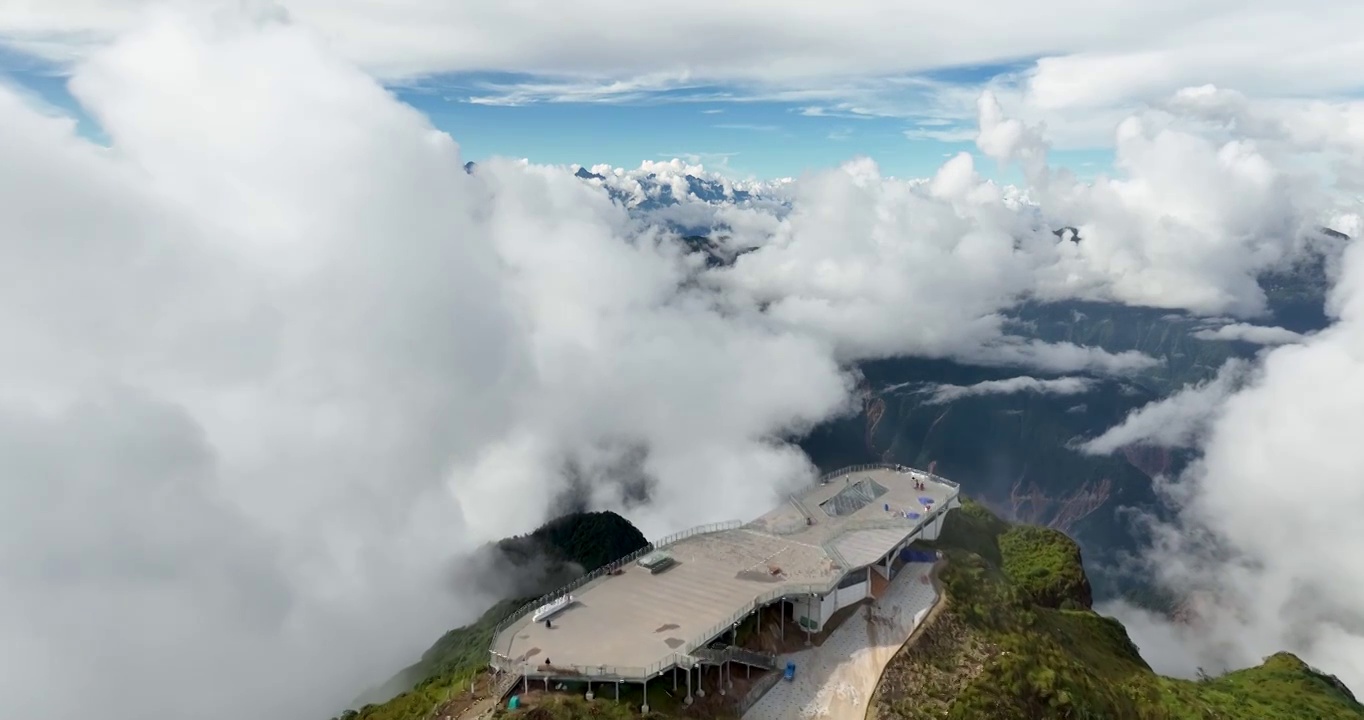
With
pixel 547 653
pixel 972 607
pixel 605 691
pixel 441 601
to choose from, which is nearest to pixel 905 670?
pixel 972 607

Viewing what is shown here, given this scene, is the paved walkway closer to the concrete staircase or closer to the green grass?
the concrete staircase

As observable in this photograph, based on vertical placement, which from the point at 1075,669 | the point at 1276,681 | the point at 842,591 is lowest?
the point at 1276,681

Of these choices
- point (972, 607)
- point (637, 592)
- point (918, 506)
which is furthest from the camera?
point (918, 506)

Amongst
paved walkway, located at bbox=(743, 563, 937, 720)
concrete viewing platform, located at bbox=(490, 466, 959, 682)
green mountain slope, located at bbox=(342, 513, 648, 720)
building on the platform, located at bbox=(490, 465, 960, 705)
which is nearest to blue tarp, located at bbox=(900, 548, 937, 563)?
building on the platform, located at bbox=(490, 465, 960, 705)

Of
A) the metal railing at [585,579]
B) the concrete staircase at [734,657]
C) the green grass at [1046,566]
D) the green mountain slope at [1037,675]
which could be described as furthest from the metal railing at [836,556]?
the green grass at [1046,566]

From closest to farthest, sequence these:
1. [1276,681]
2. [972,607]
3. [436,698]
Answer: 1. [436,698]
2. [972,607]
3. [1276,681]

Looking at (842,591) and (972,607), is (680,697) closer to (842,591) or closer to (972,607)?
(842,591)

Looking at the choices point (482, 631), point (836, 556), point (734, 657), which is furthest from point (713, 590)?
point (482, 631)

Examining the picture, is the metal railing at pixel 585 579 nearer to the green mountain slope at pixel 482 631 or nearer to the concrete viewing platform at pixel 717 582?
the concrete viewing platform at pixel 717 582
